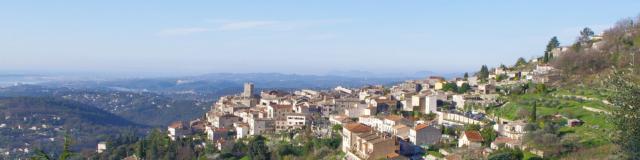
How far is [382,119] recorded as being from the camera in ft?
128

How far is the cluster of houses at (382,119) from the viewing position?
31688 mm

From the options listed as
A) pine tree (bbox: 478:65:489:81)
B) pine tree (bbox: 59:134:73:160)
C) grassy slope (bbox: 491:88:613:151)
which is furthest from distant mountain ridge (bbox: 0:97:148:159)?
pine tree (bbox: 59:134:73:160)

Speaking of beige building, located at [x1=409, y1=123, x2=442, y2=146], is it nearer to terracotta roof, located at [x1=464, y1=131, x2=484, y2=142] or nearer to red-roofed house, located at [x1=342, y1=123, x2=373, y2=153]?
terracotta roof, located at [x1=464, y1=131, x2=484, y2=142]

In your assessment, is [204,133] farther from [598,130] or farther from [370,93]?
[598,130]

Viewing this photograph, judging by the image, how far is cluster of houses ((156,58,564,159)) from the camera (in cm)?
3169

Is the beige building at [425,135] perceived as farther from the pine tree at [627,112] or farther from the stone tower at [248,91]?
the stone tower at [248,91]

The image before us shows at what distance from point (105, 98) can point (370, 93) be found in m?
114

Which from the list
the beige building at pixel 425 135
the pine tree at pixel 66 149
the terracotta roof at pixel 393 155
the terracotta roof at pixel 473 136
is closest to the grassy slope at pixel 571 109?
the terracotta roof at pixel 473 136

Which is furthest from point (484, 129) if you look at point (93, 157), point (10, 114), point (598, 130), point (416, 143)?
point (10, 114)

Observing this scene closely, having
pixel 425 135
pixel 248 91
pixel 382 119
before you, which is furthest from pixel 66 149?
pixel 248 91

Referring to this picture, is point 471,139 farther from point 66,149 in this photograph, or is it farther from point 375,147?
point 66,149

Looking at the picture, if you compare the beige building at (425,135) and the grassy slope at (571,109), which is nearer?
the grassy slope at (571,109)

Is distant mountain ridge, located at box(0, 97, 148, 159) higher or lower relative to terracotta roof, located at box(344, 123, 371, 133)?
lower

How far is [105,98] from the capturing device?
155125 millimetres
